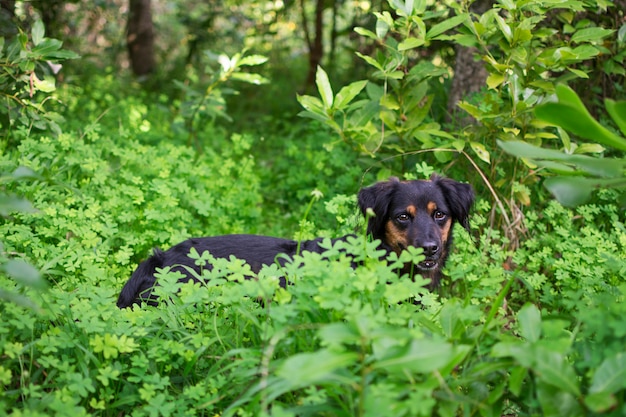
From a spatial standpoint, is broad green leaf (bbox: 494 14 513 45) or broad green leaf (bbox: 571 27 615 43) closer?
broad green leaf (bbox: 494 14 513 45)

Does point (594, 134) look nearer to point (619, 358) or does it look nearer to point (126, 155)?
point (619, 358)

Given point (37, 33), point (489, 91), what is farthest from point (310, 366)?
point (37, 33)

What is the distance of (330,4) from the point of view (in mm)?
7832

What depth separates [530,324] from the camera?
207 cm

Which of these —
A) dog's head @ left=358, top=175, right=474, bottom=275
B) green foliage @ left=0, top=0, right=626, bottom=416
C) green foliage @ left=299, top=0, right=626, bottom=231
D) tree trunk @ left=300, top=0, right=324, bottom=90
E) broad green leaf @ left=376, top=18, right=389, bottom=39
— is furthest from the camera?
tree trunk @ left=300, top=0, right=324, bottom=90

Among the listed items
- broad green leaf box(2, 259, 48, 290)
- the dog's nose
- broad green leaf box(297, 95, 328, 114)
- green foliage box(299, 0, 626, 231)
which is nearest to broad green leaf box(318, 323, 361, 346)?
broad green leaf box(2, 259, 48, 290)

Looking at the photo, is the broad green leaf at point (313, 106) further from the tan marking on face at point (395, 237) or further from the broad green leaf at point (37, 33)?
the broad green leaf at point (37, 33)

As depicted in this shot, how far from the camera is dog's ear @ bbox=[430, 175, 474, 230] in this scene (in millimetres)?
3775

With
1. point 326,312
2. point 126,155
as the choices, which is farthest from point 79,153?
point 326,312

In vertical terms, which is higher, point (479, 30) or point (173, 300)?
point (479, 30)

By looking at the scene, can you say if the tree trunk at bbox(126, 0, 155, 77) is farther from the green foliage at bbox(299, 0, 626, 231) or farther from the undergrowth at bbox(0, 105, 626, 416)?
the undergrowth at bbox(0, 105, 626, 416)

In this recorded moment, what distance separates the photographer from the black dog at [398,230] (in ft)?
11.6

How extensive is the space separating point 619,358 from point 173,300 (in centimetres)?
184

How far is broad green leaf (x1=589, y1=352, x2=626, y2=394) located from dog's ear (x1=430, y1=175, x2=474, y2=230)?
78.2 inches
